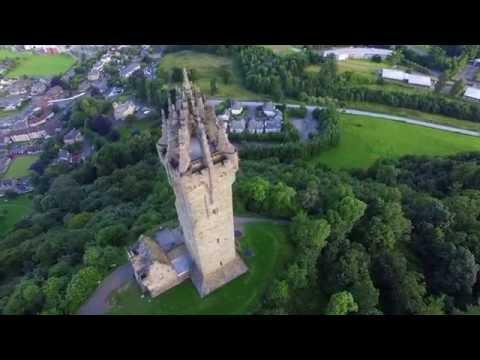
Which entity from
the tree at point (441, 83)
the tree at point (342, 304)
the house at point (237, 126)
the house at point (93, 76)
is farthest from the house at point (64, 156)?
the tree at point (441, 83)

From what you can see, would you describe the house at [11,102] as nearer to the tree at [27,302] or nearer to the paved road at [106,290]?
the tree at [27,302]

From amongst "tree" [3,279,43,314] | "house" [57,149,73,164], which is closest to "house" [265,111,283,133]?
"house" [57,149,73,164]

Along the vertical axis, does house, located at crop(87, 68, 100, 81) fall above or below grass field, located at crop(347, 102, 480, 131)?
above

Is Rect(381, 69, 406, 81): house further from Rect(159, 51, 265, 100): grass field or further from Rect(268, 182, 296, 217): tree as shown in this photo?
Rect(268, 182, 296, 217): tree

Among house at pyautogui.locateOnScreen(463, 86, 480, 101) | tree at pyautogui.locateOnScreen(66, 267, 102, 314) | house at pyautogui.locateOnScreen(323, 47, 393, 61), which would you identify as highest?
house at pyautogui.locateOnScreen(323, 47, 393, 61)

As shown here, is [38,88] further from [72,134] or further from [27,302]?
[27,302]

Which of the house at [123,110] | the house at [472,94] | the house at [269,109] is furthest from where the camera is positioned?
the house at [123,110]
